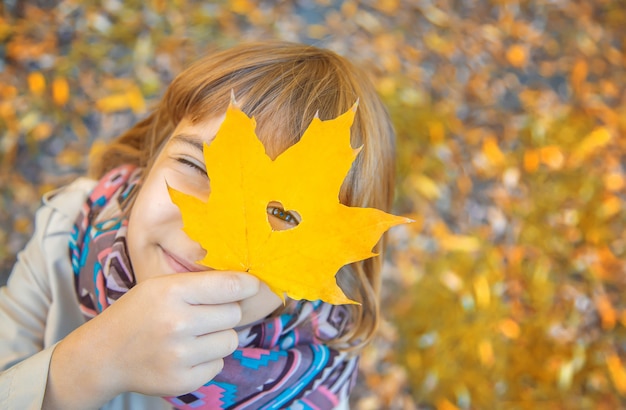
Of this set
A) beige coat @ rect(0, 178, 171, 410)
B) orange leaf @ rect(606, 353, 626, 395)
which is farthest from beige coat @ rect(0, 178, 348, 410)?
orange leaf @ rect(606, 353, 626, 395)

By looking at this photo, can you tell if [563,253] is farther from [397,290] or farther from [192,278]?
[192,278]

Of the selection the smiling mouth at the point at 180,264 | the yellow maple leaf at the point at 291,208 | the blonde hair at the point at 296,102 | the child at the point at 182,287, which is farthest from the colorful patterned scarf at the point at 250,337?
the yellow maple leaf at the point at 291,208

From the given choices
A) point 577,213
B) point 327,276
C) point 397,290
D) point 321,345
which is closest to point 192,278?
point 327,276

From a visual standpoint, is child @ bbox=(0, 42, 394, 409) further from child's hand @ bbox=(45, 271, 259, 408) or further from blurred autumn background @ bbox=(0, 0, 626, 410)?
blurred autumn background @ bbox=(0, 0, 626, 410)

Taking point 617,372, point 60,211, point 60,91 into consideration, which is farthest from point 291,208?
point 617,372

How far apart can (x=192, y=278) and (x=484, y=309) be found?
1.49m

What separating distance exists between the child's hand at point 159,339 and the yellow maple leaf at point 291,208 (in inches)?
2.5

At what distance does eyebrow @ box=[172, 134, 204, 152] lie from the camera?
85 cm

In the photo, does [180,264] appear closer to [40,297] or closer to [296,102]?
[296,102]

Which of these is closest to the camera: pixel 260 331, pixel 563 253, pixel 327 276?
pixel 327 276

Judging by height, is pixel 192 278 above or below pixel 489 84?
above

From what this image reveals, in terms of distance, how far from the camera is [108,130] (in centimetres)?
190

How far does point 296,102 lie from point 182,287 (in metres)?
0.35

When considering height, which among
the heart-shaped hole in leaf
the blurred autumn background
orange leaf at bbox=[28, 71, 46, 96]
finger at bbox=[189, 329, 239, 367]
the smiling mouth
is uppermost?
the heart-shaped hole in leaf
